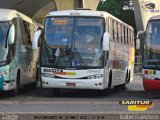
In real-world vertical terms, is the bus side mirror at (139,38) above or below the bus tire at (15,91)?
above

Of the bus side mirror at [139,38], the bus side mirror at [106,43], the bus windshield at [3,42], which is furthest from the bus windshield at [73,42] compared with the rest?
the bus side mirror at [139,38]

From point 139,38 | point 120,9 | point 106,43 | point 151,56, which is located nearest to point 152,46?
point 151,56

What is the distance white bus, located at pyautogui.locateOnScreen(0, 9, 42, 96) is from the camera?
17.7m

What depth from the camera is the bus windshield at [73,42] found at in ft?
60.3

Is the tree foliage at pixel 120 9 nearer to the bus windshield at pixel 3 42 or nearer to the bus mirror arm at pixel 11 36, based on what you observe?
the bus windshield at pixel 3 42

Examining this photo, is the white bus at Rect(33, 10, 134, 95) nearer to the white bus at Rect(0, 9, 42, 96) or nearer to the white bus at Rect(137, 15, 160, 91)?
the white bus at Rect(0, 9, 42, 96)

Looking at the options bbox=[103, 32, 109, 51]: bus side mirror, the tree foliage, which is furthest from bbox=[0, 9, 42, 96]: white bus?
the tree foliage

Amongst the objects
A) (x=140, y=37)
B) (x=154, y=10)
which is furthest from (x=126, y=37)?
(x=154, y=10)

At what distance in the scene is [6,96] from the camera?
63.6 ft

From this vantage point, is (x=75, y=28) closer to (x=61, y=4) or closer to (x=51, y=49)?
(x=51, y=49)

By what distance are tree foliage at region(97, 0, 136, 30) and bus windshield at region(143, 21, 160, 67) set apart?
61721 mm

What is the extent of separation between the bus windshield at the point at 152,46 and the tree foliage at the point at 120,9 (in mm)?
61721

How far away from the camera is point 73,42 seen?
60.7ft

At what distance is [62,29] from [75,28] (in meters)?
0.46
